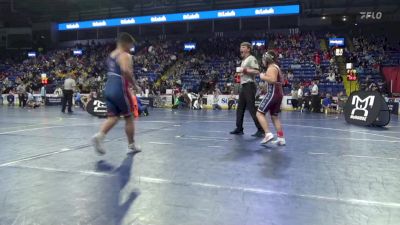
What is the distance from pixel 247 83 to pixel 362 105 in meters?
4.51

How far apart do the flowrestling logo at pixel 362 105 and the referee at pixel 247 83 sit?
406 centimetres

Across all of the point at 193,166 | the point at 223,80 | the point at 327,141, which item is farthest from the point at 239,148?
the point at 223,80

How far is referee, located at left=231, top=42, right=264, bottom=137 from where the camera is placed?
7.02 meters

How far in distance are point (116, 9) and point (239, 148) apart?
32.3 metres

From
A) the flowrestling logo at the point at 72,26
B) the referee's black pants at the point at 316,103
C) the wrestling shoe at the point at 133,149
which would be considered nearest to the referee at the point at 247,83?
the wrestling shoe at the point at 133,149

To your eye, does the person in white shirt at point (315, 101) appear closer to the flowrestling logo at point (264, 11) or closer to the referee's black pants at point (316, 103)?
the referee's black pants at point (316, 103)

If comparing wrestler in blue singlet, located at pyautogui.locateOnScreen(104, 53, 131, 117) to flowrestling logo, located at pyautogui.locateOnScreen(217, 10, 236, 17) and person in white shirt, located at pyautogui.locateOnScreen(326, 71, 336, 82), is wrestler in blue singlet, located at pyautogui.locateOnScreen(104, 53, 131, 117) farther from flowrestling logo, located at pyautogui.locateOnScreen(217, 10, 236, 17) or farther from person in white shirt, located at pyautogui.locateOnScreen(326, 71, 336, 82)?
flowrestling logo, located at pyautogui.locateOnScreen(217, 10, 236, 17)

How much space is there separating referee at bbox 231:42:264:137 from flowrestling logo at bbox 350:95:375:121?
160 inches

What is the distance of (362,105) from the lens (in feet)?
33.4

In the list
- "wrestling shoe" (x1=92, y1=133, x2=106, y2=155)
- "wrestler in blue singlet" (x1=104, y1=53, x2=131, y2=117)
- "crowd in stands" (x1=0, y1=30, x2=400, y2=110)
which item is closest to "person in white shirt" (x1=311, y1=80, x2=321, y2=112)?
"crowd in stands" (x1=0, y1=30, x2=400, y2=110)

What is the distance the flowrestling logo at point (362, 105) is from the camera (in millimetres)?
9875

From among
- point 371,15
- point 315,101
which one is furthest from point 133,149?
point 371,15

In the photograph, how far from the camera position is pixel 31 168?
13.8ft

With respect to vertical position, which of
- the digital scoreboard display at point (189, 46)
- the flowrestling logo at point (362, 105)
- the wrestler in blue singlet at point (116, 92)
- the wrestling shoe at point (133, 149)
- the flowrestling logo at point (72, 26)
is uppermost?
the flowrestling logo at point (72, 26)
